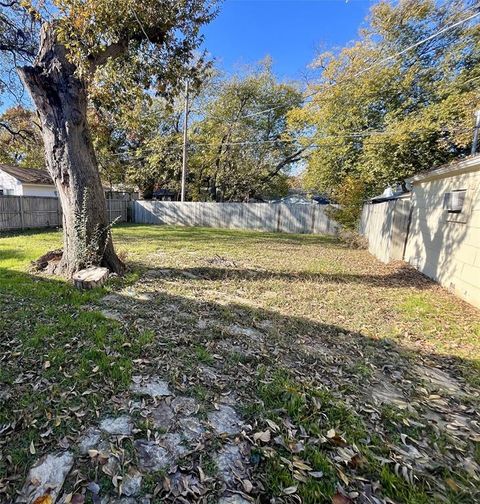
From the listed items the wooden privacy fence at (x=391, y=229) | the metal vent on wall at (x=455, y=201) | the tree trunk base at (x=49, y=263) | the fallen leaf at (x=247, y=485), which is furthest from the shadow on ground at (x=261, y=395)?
the wooden privacy fence at (x=391, y=229)

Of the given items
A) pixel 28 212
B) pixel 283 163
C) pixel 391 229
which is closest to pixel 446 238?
pixel 391 229

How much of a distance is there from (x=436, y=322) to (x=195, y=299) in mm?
3187

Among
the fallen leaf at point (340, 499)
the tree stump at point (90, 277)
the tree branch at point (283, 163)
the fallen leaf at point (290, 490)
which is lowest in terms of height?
the fallen leaf at point (340, 499)

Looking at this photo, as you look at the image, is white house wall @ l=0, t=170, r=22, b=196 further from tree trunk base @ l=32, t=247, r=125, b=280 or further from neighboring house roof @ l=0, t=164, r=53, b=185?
tree trunk base @ l=32, t=247, r=125, b=280

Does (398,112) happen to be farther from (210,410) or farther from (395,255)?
(210,410)

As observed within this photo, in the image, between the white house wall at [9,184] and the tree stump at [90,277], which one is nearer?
the tree stump at [90,277]

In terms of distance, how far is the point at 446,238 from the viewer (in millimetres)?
5254

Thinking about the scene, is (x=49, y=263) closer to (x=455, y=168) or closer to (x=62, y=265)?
(x=62, y=265)

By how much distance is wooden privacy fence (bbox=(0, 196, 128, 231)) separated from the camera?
35.8 ft

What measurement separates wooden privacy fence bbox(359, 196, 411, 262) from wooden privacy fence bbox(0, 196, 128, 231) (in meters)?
8.56

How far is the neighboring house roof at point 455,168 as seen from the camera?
4.40m

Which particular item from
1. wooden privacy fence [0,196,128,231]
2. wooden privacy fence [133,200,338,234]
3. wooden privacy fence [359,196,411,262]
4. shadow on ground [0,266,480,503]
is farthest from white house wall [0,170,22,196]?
wooden privacy fence [359,196,411,262]

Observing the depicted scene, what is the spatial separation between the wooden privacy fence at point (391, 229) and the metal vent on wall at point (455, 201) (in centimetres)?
186

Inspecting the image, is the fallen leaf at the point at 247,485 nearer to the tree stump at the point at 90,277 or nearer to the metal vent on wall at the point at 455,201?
the tree stump at the point at 90,277
